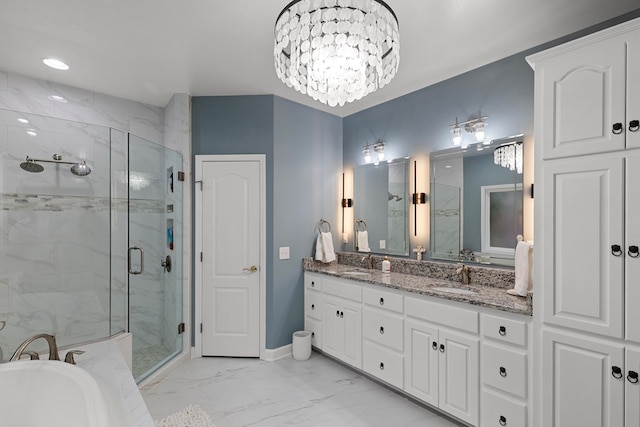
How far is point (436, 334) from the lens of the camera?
2.27 metres

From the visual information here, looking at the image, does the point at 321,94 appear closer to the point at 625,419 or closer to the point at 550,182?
the point at 550,182

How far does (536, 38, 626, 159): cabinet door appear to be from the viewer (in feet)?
5.21

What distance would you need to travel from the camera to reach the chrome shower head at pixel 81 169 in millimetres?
2850

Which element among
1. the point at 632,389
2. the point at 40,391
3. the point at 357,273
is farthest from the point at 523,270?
the point at 40,391

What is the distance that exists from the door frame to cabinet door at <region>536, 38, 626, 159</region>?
7.83 feet

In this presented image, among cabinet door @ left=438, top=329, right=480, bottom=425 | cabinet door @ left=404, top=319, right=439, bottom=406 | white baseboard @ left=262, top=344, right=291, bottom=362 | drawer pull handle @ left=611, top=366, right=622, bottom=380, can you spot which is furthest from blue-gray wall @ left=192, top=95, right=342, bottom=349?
A: drawer pull handle @ left=611, top=366, right=622, bottom=380

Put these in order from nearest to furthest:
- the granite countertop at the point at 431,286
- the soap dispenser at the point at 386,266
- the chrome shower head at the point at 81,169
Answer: the granite countertop at the point at 431,286, the chrome shower head at the point at 81,169, the soap dispenser at the point at 386,266

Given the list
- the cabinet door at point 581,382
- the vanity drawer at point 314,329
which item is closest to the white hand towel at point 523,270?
the cabinet door at point 581,382

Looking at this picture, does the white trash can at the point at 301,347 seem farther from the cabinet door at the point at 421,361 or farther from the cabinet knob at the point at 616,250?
the cabinet knob at the point at 616,250

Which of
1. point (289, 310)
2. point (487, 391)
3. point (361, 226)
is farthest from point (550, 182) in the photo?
point (289, 310)

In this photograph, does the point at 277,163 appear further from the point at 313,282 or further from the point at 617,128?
the point at 617,128

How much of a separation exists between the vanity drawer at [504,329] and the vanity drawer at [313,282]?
1.65 meters

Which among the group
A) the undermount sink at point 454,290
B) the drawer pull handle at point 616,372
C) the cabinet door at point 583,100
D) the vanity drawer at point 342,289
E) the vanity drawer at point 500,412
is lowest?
the vanity drawer at point 500,412

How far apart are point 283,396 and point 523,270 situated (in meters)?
2.01
